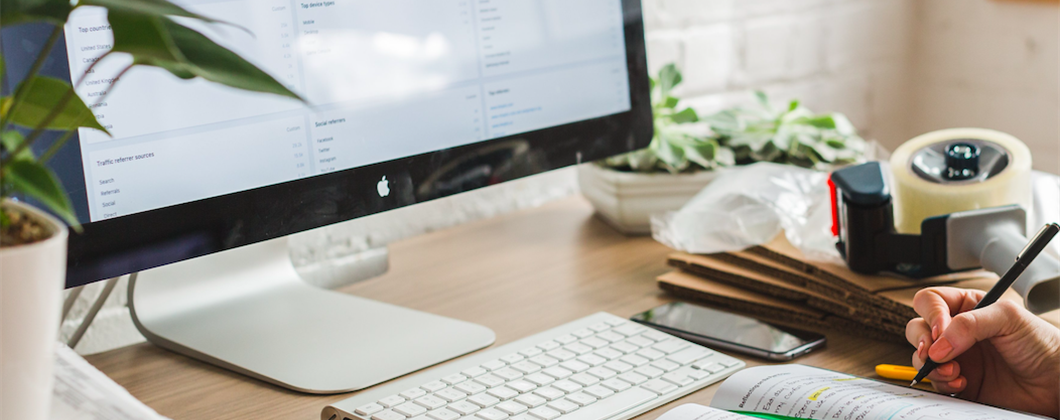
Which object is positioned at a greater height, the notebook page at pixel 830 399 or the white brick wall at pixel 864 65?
the white brick wall at pixel 864 65

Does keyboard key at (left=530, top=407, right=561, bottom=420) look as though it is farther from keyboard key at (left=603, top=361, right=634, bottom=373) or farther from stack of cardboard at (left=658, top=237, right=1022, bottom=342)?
A: stack of cardboard at (left=658, top=237, right=1022, bottom=342)

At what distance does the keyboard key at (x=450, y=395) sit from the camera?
1.71 feet

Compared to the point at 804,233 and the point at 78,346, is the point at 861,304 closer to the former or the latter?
the point at 804,233

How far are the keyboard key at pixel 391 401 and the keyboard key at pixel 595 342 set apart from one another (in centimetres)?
14

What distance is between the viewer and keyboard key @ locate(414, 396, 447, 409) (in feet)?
1.68

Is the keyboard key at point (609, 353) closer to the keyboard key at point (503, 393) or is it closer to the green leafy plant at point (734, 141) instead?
the keyboard key at point (503, 393)

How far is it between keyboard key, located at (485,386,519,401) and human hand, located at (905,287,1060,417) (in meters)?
Result: 0.25

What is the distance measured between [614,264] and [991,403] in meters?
0.36

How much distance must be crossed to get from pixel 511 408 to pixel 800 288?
281 mm

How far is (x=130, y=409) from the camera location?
40 cm

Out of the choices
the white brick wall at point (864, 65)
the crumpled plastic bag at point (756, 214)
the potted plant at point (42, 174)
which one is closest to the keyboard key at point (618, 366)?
the crumpled plastic bag at point (756, 214)

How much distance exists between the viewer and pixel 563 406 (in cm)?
51

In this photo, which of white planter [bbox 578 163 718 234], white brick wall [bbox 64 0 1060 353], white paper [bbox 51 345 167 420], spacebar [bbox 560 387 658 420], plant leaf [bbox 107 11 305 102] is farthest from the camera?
white brick wall [bbox 64 0 1060 353]

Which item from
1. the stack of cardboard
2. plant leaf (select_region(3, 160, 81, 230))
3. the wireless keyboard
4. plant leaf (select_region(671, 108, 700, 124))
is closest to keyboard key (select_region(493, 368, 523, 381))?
the wireless keyboard
